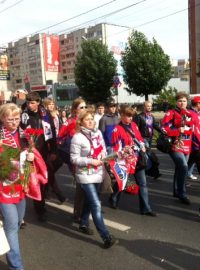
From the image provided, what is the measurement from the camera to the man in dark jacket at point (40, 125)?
5.32 meters

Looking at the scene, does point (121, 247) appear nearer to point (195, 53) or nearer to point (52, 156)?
point (52, 156)

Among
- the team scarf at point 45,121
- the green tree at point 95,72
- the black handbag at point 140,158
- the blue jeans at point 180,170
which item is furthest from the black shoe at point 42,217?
the green tree at point 95,72

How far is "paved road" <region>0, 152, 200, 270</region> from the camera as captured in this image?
383 cm

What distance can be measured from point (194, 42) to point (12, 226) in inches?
2390

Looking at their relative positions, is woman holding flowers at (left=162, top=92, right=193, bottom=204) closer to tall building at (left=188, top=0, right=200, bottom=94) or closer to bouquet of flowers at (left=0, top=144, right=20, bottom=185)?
bouquet of flowers at (left=0, top=144, right=20, bottom=185)

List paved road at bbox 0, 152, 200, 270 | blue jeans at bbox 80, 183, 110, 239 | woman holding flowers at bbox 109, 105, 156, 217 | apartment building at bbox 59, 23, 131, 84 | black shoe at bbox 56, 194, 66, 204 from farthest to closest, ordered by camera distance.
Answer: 1. apartment building at bbox 59, 23, 131, 84
2. black shoe at bbox 56, 194, 66, 204
3. woman holding flowers at bbox 109, 105, 156, 217
4. blue jeans at bbox 80, 183, 110, 239
5. paved road at bbox 0, 152, 200, 270

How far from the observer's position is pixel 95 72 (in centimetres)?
4084

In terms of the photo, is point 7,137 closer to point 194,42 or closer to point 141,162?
point 141,162

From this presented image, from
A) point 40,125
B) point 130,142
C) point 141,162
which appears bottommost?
point 141,162

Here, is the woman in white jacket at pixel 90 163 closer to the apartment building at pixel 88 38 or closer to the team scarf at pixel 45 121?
the team scarf at pixel 45 121

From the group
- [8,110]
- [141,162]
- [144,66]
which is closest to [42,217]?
[141,162]

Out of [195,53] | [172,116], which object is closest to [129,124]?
[172,116]

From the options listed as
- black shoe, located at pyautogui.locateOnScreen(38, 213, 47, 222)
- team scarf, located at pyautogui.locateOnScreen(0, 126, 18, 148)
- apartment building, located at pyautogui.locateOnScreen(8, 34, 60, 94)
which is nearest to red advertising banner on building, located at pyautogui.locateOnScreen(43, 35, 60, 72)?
apartment building, located at pyautogui.locateOnScreen(8, 34, 60, 94)

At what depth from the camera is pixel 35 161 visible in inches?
142
